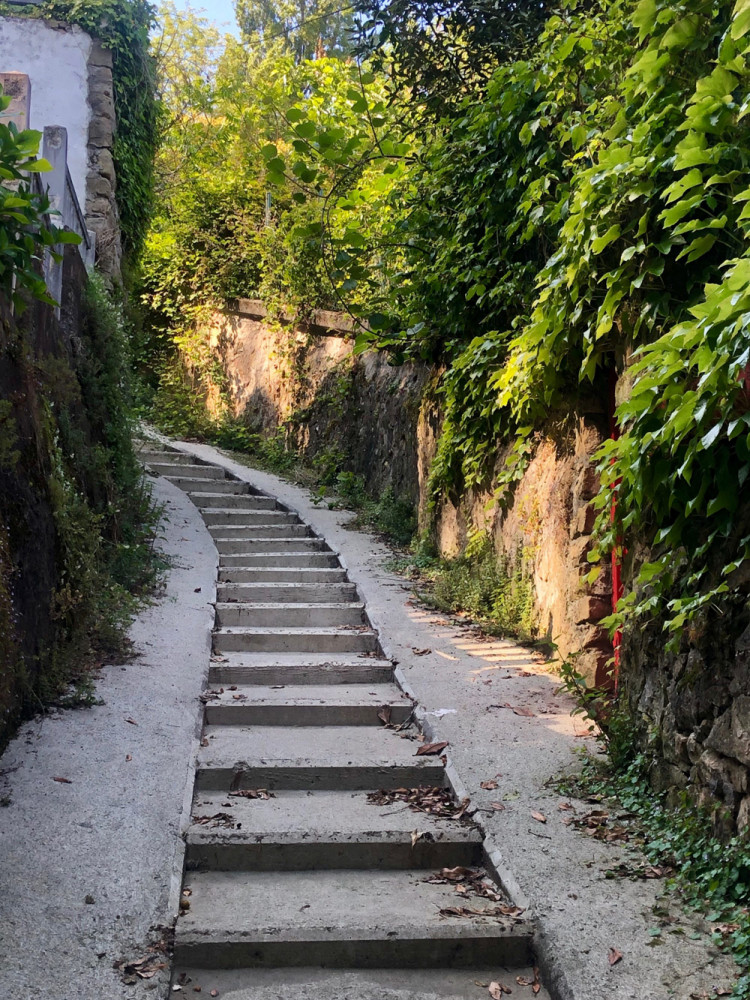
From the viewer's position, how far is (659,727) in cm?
397

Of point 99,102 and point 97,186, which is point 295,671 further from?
point 99,102

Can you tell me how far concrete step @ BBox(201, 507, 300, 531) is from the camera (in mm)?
10258

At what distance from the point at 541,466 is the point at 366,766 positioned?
9.30 ft

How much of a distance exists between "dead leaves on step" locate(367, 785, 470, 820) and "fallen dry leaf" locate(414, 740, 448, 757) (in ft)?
→ 0.82

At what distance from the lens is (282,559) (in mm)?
8883

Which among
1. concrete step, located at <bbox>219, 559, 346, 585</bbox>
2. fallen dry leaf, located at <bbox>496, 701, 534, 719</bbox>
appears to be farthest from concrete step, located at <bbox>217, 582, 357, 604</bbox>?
fallen dry leaf, located at <bbox>496, 701, 534, 719</bbox>

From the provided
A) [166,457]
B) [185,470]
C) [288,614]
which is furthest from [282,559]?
[166,457]

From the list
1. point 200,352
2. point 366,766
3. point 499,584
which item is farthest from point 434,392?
point 200,352

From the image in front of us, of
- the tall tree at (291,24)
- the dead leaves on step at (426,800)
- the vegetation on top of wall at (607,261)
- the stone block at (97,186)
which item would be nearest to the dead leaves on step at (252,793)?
the dead leaves on step at (426,800)

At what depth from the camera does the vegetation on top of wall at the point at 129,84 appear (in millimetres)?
9484

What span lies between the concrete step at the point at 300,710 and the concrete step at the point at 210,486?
242 inches

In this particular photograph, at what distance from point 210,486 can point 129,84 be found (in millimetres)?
5044

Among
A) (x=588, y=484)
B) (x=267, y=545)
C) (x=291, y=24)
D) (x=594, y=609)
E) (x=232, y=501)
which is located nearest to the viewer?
(x=594, y=609)

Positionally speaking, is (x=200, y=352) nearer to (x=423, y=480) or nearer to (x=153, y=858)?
(x=423, y=480)
